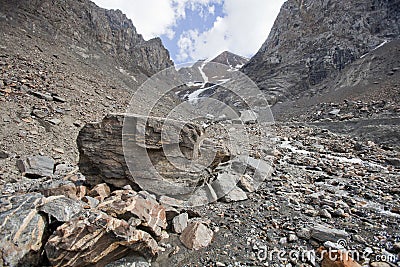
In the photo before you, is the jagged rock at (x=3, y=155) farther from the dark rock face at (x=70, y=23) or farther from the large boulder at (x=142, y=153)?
the dark rock face at (x=70, y=23)

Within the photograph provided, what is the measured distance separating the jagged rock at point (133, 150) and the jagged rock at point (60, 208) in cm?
183

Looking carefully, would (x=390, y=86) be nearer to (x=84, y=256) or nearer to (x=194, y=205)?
(x=194, y=205)

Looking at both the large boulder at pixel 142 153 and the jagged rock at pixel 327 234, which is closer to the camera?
the jagged rock at pixel 327 234

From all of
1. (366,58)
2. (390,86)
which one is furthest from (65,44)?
(366,58)

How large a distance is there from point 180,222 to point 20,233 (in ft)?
7.95

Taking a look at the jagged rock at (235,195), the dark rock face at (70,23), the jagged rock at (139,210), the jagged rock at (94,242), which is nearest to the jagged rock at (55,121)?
the jagged rock at (139,210)

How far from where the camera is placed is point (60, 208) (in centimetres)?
336

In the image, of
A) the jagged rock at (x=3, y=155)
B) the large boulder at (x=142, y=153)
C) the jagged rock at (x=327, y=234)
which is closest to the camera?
the jagged rock at (x=327, y=234)

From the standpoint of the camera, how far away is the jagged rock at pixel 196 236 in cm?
378

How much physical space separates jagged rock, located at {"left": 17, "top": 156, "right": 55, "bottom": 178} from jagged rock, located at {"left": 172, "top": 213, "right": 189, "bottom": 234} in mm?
5309

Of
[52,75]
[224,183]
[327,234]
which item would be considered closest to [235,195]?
[224,183]

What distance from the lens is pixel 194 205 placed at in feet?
16.7

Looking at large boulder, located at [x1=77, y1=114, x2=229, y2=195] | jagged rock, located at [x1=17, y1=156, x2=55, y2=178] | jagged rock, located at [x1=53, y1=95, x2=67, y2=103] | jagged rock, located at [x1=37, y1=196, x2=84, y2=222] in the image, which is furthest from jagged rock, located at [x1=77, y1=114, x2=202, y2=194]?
jagged rock, located at [x1=53, y1=95, x2=67, y2=103]

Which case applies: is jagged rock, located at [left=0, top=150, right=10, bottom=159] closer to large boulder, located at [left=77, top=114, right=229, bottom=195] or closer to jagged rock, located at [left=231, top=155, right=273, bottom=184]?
large boulder, located at [left=77, top=114, right=229, bottom=195]
